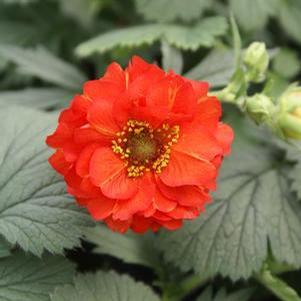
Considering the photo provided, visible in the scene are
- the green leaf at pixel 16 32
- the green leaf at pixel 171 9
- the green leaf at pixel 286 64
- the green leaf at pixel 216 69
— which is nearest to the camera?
the green leaf at pixel 216 69

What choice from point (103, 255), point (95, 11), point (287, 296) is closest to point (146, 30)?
point (95, 11)

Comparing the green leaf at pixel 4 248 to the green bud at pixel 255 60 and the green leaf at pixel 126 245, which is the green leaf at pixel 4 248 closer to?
the green leaf at pixel 126 245

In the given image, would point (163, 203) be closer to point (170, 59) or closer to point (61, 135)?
point (61, 135)

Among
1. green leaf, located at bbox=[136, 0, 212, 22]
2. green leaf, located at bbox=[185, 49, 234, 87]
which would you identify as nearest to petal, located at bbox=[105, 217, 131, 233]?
green leaf, located at bbox=[185, 49, 234, 87]

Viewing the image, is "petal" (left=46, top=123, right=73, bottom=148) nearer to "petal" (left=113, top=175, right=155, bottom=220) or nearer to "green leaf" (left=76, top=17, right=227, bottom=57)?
"petal" (left=113, top=175, right=155, bottom=220)

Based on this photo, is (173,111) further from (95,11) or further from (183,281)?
(95,11)

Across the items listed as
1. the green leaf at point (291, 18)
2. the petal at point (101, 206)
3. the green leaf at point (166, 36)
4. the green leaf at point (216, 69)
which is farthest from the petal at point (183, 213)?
the green leaf at point (291, 18)
